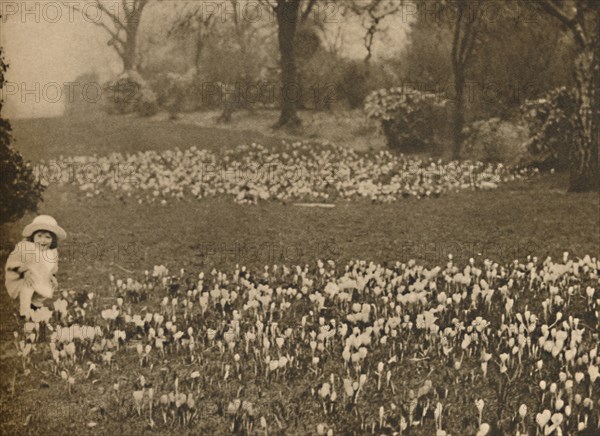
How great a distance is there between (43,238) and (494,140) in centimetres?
1134

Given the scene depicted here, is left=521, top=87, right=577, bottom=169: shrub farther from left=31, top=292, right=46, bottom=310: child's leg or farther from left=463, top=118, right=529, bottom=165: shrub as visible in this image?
left=31, top=292, right=46, bottom=310: child's leg

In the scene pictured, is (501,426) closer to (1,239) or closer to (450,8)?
(1,239)

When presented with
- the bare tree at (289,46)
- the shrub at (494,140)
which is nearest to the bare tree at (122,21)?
the bare tree at (289,46)

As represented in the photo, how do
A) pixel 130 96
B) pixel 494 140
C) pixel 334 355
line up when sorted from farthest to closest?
pixel 494 140 → pixel 130 96 → pixel 334 355

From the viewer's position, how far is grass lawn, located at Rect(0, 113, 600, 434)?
7715 millimetres

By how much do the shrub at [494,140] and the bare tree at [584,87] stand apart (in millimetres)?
3021

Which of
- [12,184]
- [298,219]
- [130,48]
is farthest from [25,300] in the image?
[130,48]

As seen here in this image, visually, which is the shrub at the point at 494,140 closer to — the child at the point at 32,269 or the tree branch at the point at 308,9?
the tree branch at the point at 308,9

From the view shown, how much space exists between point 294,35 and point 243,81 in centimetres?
150

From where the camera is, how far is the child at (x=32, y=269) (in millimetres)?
5812

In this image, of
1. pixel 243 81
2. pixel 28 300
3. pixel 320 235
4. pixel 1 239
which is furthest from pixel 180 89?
pixel 28 300

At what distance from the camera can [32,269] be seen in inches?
231

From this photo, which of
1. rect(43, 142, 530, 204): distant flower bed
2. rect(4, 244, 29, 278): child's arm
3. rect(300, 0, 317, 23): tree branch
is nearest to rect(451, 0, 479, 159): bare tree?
rect(43, 142, 530, 204): distant flower bed
